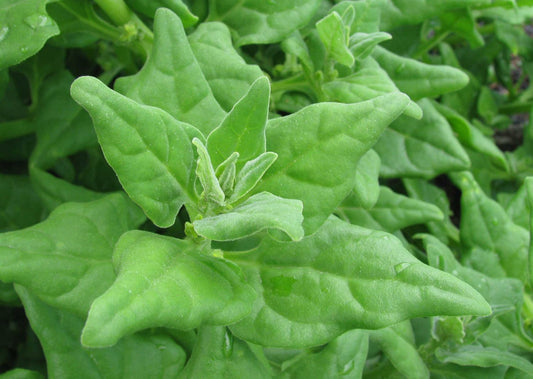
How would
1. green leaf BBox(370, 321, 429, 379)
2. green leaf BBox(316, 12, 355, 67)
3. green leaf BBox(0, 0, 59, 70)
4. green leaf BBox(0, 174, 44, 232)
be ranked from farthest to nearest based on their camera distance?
1. green leaf BBox(0, 174, 44, 232)
2. green leaf BBox(370, 321, 429, 379)
3. green leaf BBox(316, 12, 355, 67)
4. green leaf BBox(0, 0, 59, 70)

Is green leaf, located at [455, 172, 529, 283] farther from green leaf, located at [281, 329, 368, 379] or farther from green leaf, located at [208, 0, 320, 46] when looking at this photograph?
green leaf, located at [208, 0, 320, 46]

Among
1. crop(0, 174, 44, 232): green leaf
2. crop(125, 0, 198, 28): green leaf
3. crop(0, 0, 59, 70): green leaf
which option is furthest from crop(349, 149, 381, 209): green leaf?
crop(0, 174, 44, 232): green leaf

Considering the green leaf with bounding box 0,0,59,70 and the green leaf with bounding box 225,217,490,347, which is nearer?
the green leaf with bounding box 225,217,490,347

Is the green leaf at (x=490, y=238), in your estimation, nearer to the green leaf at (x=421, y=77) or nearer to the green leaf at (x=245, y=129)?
the green leaf at (x=421, y=77)

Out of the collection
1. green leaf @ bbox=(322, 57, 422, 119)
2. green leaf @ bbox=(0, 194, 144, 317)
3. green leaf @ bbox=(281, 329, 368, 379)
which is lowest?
green leaf @ bbox=(281, 329, 368, 379)

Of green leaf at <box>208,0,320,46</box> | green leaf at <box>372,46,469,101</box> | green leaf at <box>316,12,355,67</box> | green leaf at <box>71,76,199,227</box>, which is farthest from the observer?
green leaf at <box>372,46,469,101</box>

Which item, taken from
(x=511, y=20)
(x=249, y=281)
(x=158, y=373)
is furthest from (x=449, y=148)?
(x=158, y=373)
